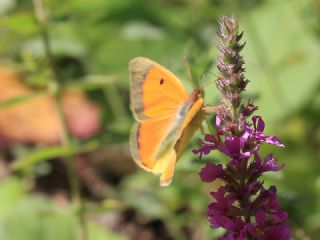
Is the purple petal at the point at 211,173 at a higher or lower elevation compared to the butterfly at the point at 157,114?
lower

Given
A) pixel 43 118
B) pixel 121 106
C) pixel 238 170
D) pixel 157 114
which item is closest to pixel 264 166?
pixel 238 170

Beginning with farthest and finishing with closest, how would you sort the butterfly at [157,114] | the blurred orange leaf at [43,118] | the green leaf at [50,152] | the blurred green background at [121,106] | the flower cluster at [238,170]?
the blurred orange leaf at [43,118], the blurred green background at [121,106], the green leaf at [50,152], the butterfly at [157,114], the flower cluster at [238,170]

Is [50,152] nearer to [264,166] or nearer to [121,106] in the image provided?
[264,166]

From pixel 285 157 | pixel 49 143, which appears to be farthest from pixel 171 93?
pixel 49 143

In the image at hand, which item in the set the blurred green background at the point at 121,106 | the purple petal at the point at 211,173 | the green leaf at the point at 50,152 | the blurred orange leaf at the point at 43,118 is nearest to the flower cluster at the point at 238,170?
the purple petal at the point at 211,173

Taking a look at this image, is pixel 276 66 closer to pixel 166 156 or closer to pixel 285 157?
pixel 285 157

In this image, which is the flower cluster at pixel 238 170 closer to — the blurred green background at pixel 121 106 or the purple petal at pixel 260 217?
the purple petal at pixel 260 217

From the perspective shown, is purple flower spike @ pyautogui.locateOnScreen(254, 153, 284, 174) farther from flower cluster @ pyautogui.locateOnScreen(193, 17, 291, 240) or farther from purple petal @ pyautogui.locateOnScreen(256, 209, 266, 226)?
purple petal @ pyautogui.locateOnScreen(256, 209, 266, 226)

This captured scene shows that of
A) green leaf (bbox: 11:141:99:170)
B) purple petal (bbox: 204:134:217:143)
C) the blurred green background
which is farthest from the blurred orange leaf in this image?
purple petal (bbox: 204:134:217:143)

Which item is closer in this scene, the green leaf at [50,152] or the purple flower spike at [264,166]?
the purple flower spike at [264,166]
